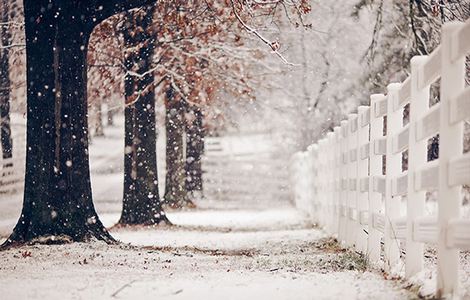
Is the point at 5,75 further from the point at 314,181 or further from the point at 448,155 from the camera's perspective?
the point at 448,155

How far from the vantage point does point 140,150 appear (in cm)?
1670

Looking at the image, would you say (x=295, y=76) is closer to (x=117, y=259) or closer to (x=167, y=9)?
(x=167, y=9)

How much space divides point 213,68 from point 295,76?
8967 mm

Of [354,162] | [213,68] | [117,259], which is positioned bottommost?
[117,259]

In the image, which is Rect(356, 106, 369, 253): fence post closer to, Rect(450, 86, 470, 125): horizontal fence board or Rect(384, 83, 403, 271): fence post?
Rect(384, 83, 403, 271): fence post

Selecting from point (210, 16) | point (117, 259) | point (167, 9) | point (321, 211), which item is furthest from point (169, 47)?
point (117, 259)

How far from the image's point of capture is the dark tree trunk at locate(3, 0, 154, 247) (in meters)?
10.2

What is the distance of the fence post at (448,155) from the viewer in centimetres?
524

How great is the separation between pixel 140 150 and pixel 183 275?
9.63 m

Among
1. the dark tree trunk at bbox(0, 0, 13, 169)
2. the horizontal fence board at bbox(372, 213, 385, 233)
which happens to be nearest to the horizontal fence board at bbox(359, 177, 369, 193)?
the horizontal fence board at bbox(372, 213, 385, 233)

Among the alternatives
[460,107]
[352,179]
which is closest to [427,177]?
[460,107]

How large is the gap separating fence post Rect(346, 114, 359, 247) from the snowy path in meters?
0.41

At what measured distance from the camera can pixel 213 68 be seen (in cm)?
1806

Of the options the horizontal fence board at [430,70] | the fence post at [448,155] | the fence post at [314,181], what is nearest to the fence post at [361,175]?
the horizontal fence board at [430,70]
